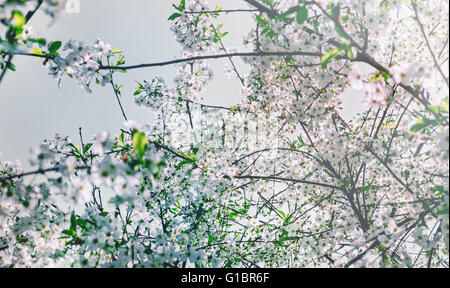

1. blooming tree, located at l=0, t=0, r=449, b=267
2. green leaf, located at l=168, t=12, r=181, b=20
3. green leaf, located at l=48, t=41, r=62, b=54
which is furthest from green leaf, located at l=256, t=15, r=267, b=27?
green leaf, located at l=48, t=41, r=62, b=54

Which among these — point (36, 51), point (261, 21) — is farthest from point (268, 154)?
point (36, 51)

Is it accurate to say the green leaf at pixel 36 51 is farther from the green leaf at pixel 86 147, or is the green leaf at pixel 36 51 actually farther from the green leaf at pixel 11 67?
the green leaf at pixel 86 147

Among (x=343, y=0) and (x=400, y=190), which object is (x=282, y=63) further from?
(x=400, y=190)

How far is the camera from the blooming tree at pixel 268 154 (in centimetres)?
229

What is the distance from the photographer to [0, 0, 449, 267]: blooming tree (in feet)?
7.52

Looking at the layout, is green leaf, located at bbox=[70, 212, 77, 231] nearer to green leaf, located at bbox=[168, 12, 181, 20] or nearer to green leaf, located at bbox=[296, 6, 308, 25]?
green leaf, located at bbox=[296, 6, 308, 25]

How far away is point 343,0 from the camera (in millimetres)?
3676

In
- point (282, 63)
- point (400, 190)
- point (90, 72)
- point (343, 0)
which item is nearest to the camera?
point (90, 72)

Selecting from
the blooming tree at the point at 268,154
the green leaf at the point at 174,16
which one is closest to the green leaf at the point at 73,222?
the blooming tree at the point at 268,154
